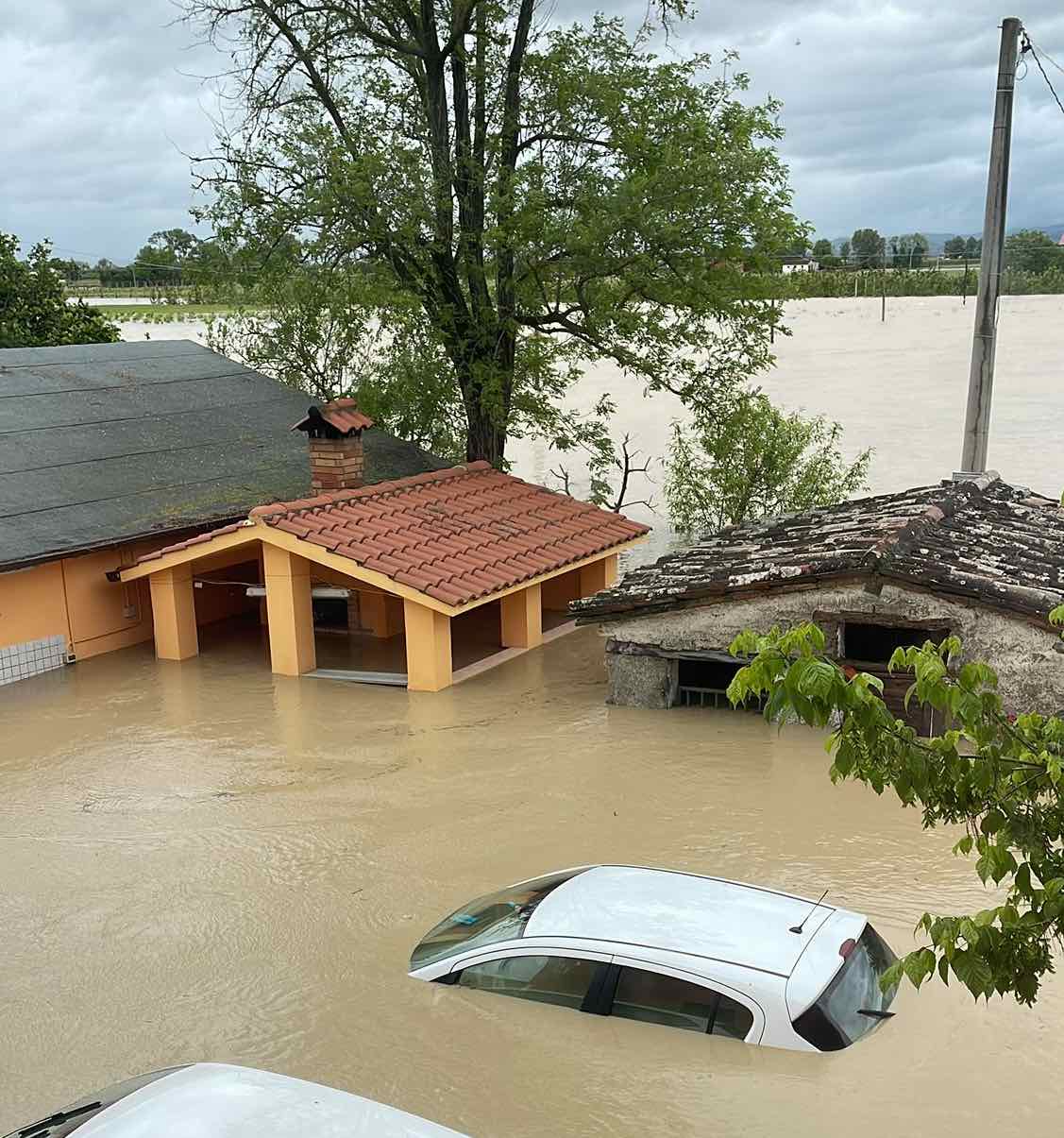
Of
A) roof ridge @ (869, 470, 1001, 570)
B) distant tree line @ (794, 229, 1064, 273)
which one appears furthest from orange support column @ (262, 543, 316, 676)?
distant tree line @ (794, 229, 1064, 273)

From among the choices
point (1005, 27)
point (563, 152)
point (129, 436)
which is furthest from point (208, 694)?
point (1005, 27)

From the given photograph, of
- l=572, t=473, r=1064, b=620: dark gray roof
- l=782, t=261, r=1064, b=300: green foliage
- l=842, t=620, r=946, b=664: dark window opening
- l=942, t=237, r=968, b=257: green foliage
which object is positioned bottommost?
l=842, t=620, r=946, b=664: dark window opening

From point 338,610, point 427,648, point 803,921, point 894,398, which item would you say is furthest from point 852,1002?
point 894,398

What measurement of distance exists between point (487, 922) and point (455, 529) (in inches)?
391

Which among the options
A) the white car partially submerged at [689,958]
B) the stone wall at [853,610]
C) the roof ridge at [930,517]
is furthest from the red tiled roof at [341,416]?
the white car partially submerged at [689,958]

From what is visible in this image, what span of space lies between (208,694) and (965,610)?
32.0ft

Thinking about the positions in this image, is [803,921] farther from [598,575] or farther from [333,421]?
[598,575]

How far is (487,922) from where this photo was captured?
8508mm

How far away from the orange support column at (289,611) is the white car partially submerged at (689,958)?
9116mm

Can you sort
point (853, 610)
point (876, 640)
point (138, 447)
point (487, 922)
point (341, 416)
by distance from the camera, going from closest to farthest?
1. point (487, 922)
2. point (853, 610)
3. point (876, 640)
4. point (341, 416)
5. point (138, 447)

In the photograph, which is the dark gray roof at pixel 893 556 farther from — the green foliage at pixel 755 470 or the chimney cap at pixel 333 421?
the green foliage at pixel 755 470

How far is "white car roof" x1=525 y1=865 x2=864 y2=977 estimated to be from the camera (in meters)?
7.33

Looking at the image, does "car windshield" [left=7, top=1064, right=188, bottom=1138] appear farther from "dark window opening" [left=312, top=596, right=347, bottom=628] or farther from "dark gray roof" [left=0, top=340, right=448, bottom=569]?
"dark window opening" [left=312, top=596, right=347, bottom=628]

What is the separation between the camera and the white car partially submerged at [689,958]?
7.16 metres
